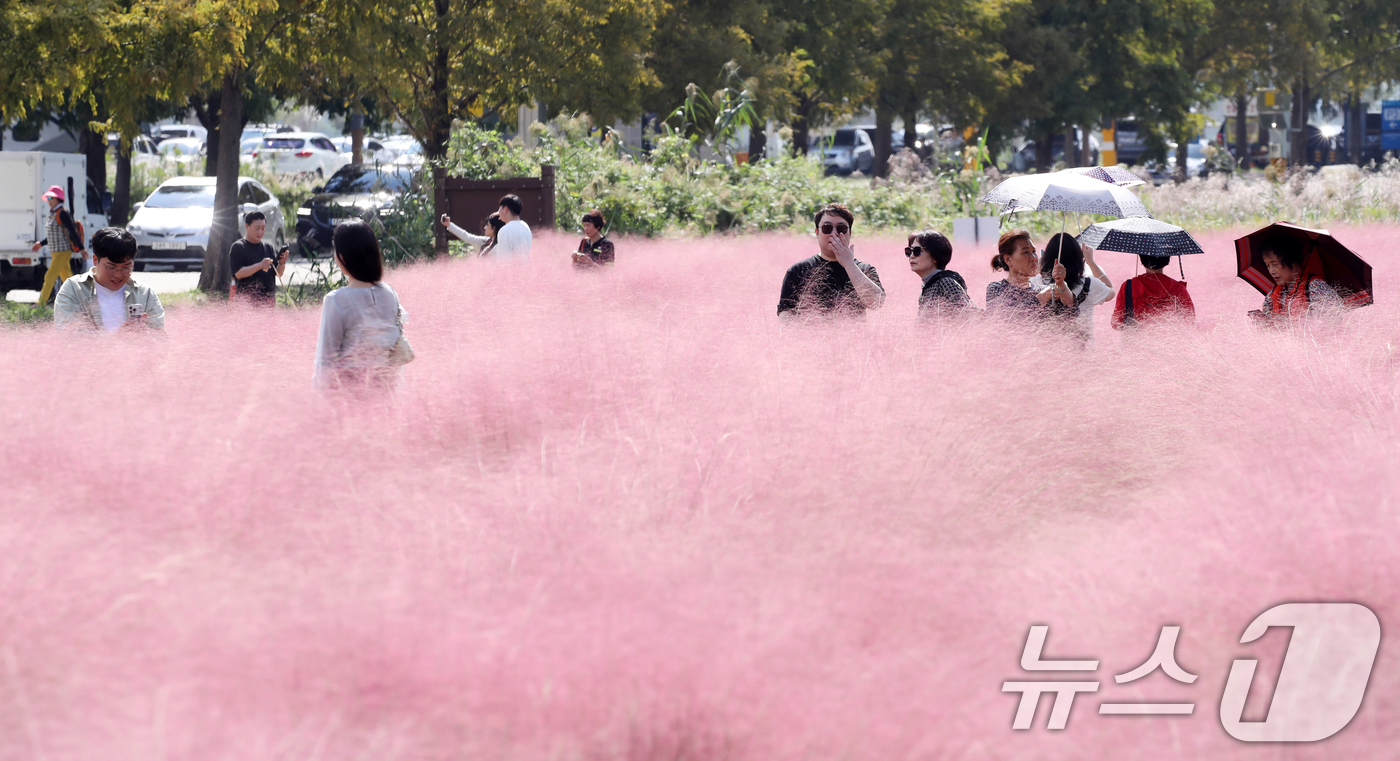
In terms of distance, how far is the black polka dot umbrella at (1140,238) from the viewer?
8352 millimetres

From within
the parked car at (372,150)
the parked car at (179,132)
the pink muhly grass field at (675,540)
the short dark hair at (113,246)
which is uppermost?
the parked car at (179,132)

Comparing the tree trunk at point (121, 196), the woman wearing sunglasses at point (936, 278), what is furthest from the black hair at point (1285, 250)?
the tree trunk at point (121, 196)

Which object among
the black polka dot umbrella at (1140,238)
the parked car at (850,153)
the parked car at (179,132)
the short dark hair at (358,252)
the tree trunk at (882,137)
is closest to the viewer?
the short dark hair at (358,252)

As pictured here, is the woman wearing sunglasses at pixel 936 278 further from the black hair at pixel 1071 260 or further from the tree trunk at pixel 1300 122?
the tree trunk at pixel 1300 122

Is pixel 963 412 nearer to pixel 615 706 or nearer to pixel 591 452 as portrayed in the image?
pixel 591 452

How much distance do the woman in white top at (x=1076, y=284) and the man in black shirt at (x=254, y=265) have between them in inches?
209

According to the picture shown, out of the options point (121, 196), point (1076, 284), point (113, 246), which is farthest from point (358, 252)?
point (121, 196)

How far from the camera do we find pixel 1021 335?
251 inches

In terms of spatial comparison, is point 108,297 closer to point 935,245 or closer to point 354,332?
point 354,332

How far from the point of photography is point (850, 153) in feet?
177

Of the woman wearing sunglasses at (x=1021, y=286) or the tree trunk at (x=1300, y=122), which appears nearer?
the woman wearing sunglasses at (x=1021, y=286)

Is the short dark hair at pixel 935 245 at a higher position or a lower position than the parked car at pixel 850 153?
lower

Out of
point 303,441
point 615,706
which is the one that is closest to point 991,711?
point 615,706

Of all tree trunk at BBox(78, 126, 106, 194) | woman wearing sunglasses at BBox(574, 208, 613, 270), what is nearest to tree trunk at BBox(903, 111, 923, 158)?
tree trunk at BBox(78, 126, 106, 194)
